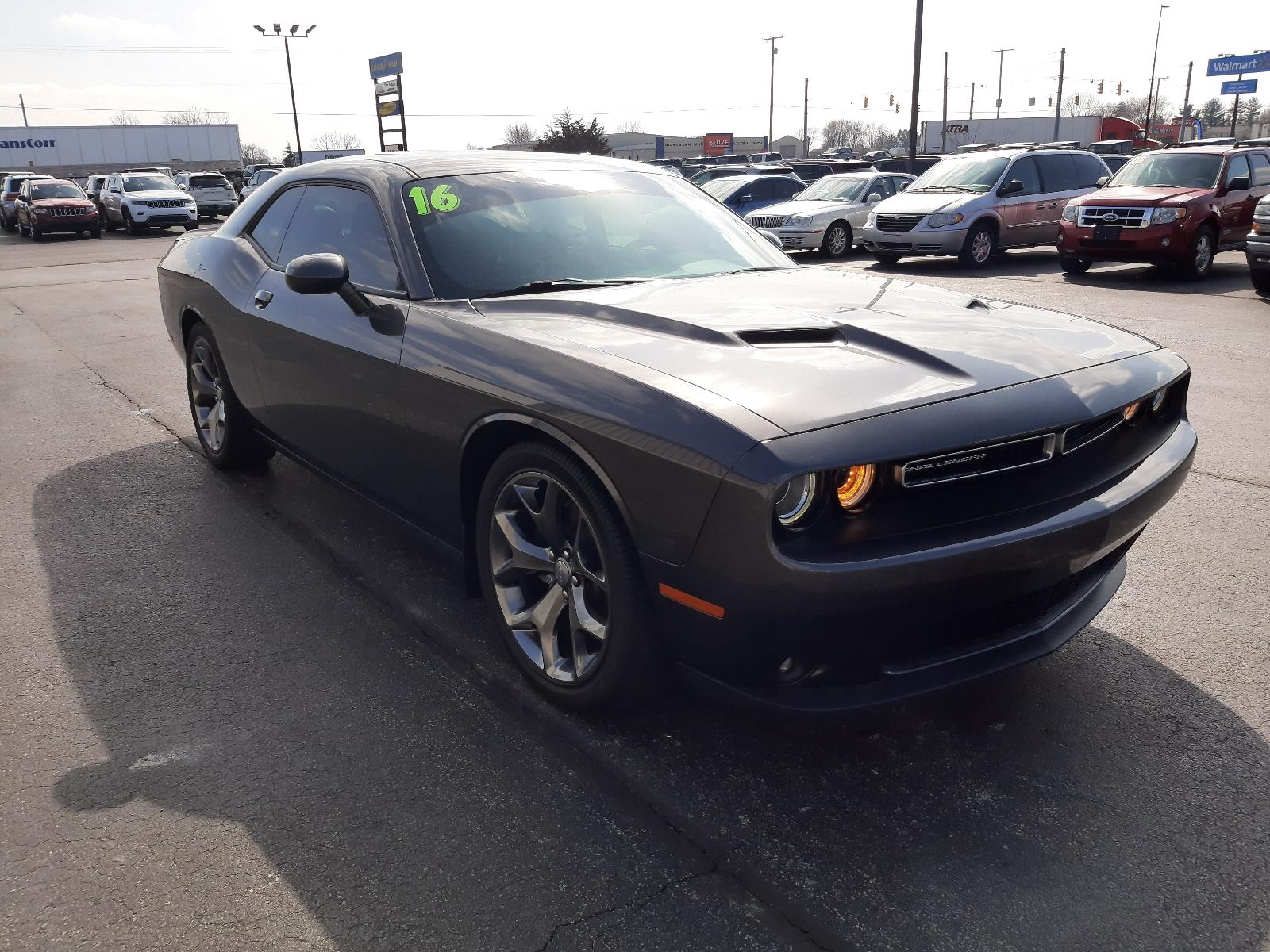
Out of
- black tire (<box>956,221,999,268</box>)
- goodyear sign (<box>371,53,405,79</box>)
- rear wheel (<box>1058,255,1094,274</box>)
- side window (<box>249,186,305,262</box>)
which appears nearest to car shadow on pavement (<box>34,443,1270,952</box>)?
side window (<box>249,186,305,262</box>)

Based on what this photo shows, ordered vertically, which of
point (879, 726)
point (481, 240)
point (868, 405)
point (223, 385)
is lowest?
point (879, 726)

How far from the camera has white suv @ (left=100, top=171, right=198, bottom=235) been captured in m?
29.1

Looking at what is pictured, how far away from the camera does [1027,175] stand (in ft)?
52.9

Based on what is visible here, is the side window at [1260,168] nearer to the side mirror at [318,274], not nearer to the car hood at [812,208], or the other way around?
the car hood at [812,208]

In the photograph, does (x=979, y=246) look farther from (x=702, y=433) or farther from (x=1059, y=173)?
(x=702, y=433)

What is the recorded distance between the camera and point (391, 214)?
11.8ft

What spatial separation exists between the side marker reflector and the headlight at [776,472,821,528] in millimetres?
248

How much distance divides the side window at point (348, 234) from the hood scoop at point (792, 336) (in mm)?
1354

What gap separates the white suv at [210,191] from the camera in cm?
3475

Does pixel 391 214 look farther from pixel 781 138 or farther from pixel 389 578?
pixel 781 138

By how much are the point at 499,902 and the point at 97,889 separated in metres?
0.90

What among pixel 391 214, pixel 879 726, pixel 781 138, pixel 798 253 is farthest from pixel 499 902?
pixel 781 138

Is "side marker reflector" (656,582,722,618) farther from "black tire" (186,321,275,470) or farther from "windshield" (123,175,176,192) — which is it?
"windshield" (123,175,176,192)

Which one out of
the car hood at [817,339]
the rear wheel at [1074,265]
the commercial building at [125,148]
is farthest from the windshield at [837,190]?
the commercial building at [125,148]
